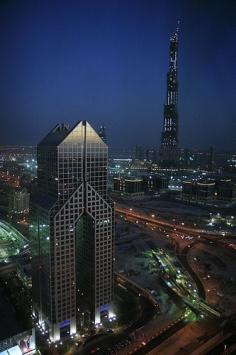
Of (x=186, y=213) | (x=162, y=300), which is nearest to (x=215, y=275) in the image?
(x=162, y=300)

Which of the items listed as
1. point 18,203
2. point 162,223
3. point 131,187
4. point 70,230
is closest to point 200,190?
point 131,187

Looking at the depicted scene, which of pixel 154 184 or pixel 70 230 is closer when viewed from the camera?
pixel 70 230

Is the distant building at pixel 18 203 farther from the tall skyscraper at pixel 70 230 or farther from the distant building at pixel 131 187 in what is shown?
the tall skyscraper at pixel 70 230

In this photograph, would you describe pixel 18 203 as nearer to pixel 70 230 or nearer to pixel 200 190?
pixel 70 230

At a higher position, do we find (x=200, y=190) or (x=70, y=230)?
(x=70, y=230)

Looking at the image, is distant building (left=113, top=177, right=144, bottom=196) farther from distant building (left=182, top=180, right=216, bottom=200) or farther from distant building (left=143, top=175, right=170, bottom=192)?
distant building (left=182, top=180, right=216, bottom=200)

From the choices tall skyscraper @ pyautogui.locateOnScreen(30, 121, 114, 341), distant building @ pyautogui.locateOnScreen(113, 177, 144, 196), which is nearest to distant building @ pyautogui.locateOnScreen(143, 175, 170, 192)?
distant building @ pyautogui.locateOnScreen(113, 177, 144, 196)

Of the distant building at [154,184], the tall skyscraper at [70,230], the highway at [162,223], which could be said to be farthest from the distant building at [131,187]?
the tall skyscraper at [70,230]

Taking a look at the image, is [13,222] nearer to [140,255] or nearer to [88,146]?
[140,255]

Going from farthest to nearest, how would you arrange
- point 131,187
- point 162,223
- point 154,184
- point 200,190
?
point 154,184 → point 131,187 → point 200,190 → point 162,223
